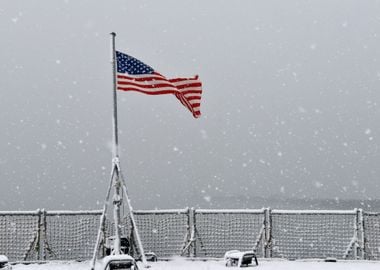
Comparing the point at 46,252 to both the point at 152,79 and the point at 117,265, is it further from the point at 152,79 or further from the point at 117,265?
the point at 152,79

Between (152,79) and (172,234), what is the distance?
14.3ft

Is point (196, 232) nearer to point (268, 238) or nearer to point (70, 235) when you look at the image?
point (268, 238)

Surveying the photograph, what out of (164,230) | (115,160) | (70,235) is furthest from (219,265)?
(70,235)

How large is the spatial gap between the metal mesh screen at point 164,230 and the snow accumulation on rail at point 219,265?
1.56 feet

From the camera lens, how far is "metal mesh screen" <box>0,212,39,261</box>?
53.5 ft

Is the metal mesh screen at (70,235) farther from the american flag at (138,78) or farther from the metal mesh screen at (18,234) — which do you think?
the american flag at (138,78)

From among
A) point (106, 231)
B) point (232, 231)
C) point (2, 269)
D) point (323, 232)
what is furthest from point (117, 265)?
point (323, 232)

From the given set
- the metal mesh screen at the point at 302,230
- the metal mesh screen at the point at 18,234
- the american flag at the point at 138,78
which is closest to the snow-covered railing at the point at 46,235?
the metal mesh screen at the point at 18,234

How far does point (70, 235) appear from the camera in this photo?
54.3 ft

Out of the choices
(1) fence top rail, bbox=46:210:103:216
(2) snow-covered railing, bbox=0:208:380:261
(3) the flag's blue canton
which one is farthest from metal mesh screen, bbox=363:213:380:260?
(1) fence top rail, bbox=46:210:103:216

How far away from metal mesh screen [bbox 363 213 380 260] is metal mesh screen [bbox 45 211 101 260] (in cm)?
736

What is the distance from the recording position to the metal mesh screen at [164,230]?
16.5 metres

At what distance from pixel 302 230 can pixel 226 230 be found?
2119mm

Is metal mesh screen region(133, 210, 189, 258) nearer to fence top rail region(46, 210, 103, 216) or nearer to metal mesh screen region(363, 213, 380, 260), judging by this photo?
fence top rail region(46, 210, 103, 216)
